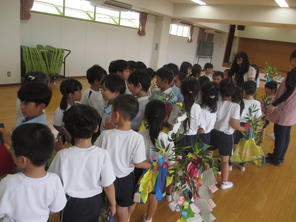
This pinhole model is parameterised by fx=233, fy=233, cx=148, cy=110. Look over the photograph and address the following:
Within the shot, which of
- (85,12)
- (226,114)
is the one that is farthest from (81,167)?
(85,12)

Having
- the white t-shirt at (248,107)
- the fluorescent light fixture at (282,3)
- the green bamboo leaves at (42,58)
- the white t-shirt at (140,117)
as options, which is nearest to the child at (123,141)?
the white t-shirt at (140,117)

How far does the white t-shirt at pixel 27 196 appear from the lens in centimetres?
91

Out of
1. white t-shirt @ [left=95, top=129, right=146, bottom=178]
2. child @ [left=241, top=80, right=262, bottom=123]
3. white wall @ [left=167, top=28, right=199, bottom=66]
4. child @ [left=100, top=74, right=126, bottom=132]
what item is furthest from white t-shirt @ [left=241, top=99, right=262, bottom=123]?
white wall @ [left=167, top=28, right=199, bottom=66]

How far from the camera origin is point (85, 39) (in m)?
7.18

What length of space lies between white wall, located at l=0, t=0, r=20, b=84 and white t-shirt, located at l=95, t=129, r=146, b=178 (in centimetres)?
486

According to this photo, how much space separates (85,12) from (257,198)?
22.0 feet

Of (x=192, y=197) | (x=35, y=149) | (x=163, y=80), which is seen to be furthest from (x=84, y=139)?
(x=163, y=80)

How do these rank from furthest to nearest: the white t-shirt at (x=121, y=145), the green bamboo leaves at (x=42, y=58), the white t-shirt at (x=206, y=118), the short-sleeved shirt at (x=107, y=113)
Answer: the green bamboo leaves at (x=42, y=58)
the white t-shirt at (x=206, y=118)
the short-sleeved shirt at (x=107, y=113)
the white t-shirt at (x=121, y=145)

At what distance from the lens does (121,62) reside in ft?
8.18

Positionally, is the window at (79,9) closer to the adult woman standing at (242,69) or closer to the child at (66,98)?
the adult woman standing at (242,69)

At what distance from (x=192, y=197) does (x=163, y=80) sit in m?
1.21

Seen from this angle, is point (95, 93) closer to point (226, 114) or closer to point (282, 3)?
point (226, 114)

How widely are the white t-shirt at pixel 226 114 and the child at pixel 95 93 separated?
1.17 metres

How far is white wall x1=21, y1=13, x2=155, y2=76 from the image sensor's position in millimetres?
5969
